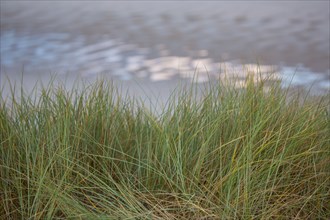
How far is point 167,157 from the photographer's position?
222 centimetres

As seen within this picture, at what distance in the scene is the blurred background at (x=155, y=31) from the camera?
12.6 feet

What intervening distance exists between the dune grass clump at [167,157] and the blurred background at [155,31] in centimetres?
133

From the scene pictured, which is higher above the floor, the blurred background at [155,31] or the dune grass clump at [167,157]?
the blurred background at [155,31]

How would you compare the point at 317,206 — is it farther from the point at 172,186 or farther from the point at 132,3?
the point at 132,3

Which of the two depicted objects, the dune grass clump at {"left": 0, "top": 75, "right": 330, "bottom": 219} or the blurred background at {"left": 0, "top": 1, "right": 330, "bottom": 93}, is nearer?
the dune grass clump at {"left": 0, "top": 75, "right": 330, "bottom": 219}

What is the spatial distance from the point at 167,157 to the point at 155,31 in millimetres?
1944

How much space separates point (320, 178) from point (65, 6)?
2.45m

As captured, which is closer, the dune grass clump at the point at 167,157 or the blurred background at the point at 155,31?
the dune grass clump at the point at 167,157

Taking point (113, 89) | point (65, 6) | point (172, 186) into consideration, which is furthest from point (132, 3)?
point (172, 186)

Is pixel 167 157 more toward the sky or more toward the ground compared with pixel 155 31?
more toward the ground

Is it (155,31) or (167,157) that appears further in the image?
(155,31)

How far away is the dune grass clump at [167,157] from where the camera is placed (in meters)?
2.08

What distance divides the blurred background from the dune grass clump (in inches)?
52.3

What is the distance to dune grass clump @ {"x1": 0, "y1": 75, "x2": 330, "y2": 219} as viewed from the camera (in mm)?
2084
